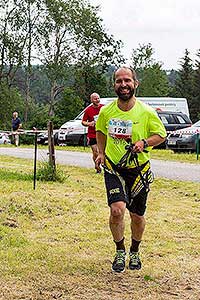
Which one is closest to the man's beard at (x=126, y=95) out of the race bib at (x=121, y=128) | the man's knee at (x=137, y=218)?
the race bib at (x=121, y=128)

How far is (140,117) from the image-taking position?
5754 millimetres

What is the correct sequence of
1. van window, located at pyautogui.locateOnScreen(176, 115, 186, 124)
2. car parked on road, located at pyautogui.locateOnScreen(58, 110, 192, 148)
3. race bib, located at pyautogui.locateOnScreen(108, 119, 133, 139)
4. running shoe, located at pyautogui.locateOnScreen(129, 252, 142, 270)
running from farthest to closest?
1. van window, located at pyautogui.locateOnScreen(176, 115, 186, 124)
2. car parked on road, located at pyautogui.locateOnScreen(58, 110, 192, 148)
3. running shoe, located at pyautogui.locateOnScreen(129, 252, 142, 270)
4. race bib, located at pyautogui.locateOnScreen(108, 119, 133, 139)

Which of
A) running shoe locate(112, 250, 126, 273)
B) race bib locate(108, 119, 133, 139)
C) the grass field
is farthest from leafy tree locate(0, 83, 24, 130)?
race bib locate(108, 119, 133, 139)

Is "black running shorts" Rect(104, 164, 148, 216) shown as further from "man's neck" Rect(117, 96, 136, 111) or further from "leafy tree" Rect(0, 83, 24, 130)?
"leafy tree" Rect(0, 83, 24, 130)

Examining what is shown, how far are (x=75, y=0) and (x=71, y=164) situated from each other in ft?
143

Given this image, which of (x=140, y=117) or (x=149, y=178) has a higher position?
(x=140, y=117)

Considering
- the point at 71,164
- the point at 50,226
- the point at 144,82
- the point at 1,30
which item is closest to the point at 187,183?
the point at 71,164

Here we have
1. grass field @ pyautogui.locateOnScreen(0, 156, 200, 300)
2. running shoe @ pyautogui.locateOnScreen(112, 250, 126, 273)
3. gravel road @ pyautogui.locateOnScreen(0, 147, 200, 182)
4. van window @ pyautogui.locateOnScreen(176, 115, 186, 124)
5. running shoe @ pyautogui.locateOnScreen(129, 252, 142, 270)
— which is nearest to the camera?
grass field @ pyautogui.locateOnScreen(0, 156, 200, 300)

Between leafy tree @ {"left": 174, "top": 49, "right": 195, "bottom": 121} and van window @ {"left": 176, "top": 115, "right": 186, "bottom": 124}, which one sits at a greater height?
leafy tree @ {"left": 174, "top": 49, "right": 195, "bottom": 121}

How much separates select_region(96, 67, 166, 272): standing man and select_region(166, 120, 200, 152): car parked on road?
16.2 metres

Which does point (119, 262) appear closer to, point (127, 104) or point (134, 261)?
point (134, 261)

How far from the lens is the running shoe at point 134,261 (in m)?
5.98

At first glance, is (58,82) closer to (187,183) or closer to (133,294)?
(187,183)

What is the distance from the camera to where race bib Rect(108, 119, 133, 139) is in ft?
18.7
